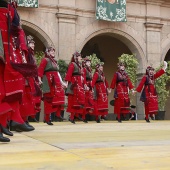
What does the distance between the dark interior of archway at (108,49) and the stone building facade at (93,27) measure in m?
0.10

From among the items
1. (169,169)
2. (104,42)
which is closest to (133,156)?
(169,169)

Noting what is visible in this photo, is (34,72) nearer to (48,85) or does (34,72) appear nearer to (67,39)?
(48,85)

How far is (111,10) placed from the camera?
43.1ft

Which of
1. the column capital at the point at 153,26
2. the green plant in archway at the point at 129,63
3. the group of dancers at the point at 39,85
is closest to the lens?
the group of dancers at the point at 39,85

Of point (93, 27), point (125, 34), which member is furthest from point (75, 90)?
point (125, 34)

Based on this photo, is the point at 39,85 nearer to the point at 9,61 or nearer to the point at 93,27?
the point at 9,61

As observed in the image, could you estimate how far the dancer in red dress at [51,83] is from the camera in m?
6.72

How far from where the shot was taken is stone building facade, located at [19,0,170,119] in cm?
1258

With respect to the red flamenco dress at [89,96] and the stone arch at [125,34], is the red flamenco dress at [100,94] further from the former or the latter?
the stone arch at [125,34]

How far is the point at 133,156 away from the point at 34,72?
1555 mm

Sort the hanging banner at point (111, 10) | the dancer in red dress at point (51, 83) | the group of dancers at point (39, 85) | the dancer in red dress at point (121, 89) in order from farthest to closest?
the hanging banner at point (111, 10) → the dancer in red dress at point (121, 89) → the dancer in red dress at point (51, 83) → the group of dancers at point (39, 85)

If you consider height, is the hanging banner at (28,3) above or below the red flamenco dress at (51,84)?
above

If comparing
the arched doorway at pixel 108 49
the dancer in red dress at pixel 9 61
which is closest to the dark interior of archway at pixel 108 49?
the arched doorway at pixel 108 49

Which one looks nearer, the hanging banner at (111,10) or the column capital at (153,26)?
the hanging banner at (111,10)
